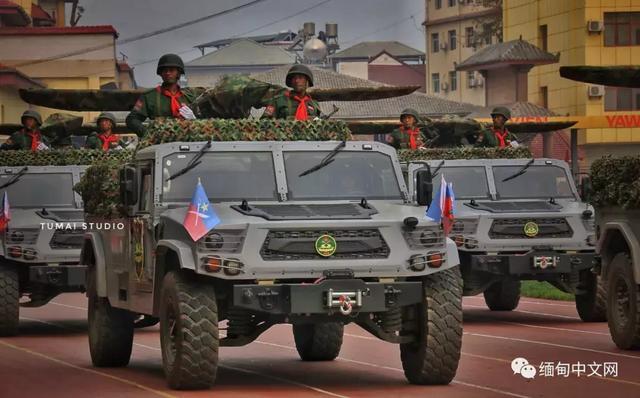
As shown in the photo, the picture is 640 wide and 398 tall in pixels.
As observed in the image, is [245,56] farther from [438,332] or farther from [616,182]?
[438,332]

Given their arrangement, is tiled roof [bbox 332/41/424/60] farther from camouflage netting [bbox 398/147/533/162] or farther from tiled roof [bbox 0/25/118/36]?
camouflage netting [bbox 398/147/533/162]

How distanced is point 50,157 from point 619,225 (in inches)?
368

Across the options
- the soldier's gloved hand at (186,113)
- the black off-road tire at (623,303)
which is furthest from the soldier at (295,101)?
the black off-road tire at (623,303)

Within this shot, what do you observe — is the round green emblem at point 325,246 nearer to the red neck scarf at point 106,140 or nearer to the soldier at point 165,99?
the soldier at point 165,99

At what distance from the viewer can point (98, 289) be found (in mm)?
18844

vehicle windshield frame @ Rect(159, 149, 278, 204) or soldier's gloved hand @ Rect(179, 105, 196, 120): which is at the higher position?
soldier's gloved hand @ Rect(179, 105, 196, 120)

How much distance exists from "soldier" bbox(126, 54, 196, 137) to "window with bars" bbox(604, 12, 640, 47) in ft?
198

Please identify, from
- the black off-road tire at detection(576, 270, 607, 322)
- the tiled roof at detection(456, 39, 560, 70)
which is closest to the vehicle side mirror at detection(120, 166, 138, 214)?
the black off-road tire at detection(576, 270, 607, 322)

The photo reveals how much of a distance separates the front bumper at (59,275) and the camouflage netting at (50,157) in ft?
7.18

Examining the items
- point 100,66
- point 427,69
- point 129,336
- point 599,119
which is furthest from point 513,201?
point 427,69

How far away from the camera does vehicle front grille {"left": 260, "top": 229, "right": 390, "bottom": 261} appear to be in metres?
15.4

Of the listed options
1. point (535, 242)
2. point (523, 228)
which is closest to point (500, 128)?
point (523, 228)

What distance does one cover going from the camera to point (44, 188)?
25141 mm

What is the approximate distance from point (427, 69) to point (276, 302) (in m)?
117
